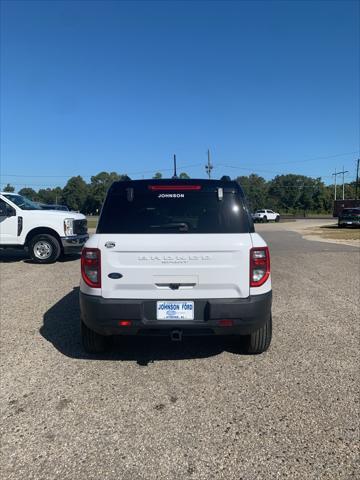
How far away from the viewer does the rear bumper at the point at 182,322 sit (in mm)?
3529

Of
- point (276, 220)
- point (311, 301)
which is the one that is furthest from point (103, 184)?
point (311, 301)

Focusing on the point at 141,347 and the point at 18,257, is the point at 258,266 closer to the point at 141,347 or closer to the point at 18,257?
the point at 141,347

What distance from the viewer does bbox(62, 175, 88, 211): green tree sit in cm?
13000

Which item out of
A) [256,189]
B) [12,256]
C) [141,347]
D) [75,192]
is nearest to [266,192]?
[256,189]

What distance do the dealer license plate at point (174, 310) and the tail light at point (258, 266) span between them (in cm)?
61

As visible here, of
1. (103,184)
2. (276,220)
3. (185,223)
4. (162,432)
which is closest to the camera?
(162,432)

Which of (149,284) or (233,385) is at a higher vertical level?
(149,284)

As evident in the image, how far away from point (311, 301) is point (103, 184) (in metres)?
130

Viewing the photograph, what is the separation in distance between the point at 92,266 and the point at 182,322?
3.14 feet

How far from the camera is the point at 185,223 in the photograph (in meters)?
3.77

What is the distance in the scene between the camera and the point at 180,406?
3217mm

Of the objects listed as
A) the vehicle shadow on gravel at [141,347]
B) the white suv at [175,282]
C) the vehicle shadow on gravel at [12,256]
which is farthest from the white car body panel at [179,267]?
the vehicle shadow on gravel at [12,256]

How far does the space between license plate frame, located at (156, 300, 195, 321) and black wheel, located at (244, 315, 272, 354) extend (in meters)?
0.89

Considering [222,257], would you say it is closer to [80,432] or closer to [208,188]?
[208,188]
